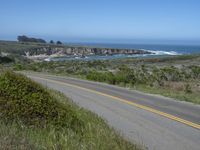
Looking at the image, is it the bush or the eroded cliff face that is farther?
the eroded cliff face

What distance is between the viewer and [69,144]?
738cm

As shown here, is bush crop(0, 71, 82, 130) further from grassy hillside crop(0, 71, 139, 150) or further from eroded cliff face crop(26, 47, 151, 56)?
eroded cliff face crop(26, 47, 151, 56)

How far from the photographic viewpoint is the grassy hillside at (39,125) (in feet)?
24.3

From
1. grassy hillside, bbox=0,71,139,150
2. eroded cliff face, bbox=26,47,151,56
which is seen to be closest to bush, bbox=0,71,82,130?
grassy hillside, bbox=0,71,139,150

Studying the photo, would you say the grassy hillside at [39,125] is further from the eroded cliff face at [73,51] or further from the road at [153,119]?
the eroded cliff face at [73,51]

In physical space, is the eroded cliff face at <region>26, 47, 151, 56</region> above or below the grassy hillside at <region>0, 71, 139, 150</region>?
below

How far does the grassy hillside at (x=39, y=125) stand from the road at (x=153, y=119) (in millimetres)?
1689

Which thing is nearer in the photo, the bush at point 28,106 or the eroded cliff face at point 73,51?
the bush at point 28,106

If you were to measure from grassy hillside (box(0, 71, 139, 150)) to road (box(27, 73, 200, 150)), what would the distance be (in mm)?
1689

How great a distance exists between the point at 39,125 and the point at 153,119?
5.71 meters

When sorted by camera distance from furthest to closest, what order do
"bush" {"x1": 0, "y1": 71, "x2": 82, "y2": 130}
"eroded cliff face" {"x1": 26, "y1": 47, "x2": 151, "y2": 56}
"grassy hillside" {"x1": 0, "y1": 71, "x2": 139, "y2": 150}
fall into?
"eroded cliff face" {"x1": 26, "y1": 47, "x2": 151, "y2": 56} < "bush" {"x1": 0, "y1": 71, "x2": 82, "y2": 130} < "grassy hillside" {"x1": 0, "y1": 71, "x2": 139, "y2": 150}

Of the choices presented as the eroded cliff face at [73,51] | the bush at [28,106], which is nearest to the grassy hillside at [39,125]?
the bush at [28,106]

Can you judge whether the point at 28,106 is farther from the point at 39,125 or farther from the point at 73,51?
the point at 73,51

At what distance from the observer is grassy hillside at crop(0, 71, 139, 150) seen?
7410mm
